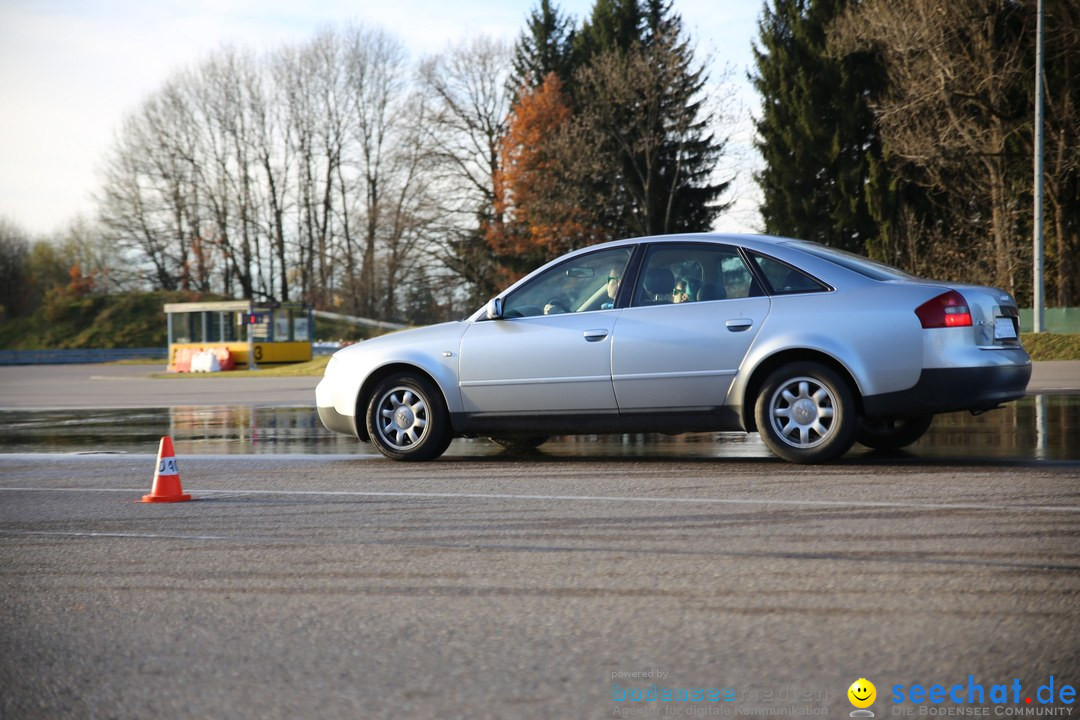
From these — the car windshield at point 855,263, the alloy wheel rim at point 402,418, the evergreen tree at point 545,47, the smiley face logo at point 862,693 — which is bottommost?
the smiley face logo at point 862,693

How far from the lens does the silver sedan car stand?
8.13 meters

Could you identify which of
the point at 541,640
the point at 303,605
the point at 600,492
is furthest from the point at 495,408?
the point at 541,640

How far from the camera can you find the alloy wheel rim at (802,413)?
834cm

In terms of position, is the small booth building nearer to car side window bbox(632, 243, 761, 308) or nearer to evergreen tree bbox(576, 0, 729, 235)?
evergreen tree bbox(576, 0, 729, 235)

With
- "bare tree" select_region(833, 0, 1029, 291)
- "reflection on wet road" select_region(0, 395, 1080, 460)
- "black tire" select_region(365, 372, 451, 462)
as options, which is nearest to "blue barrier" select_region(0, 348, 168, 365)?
"bare tree" select_region(833, 0, 1029, 291)

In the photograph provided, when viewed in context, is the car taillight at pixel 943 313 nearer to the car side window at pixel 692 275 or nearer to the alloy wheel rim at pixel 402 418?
the car side window at pixel 692 275

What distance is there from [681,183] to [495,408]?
1772 inches

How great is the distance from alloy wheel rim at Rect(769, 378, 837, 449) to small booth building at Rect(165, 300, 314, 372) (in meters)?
34.4

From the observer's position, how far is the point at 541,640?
4074mm

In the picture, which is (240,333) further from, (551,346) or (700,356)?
(700,356)

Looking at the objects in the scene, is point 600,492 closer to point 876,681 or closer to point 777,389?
point 777,389

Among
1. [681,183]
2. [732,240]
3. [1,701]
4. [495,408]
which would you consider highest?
[681,183]

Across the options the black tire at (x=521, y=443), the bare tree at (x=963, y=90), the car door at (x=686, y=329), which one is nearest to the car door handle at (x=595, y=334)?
the car door at (x=686, y=329)

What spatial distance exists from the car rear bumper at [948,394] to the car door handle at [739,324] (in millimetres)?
948
